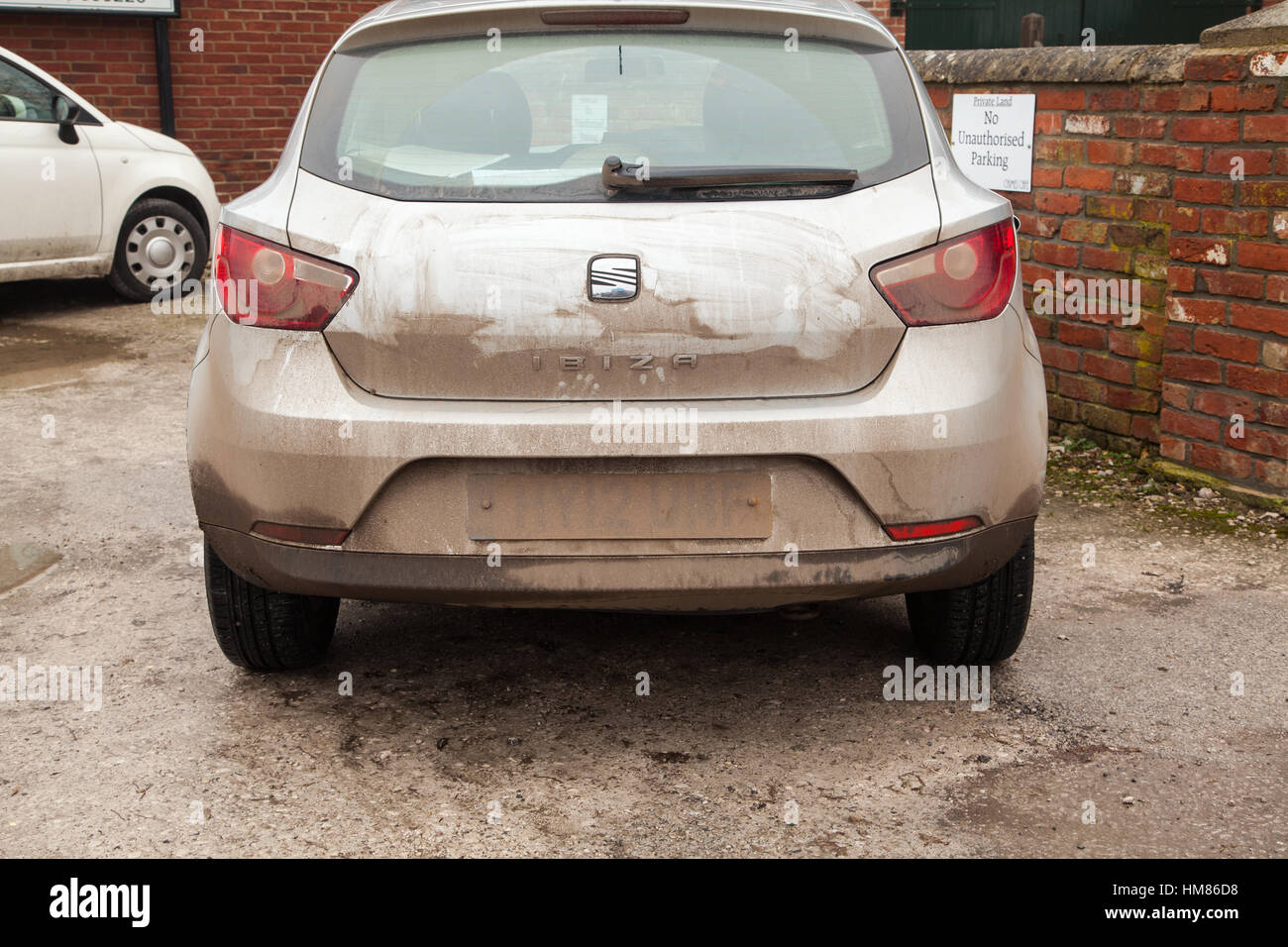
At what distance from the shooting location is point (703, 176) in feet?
9.52

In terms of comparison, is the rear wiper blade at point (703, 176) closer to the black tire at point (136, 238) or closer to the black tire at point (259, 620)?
the black tire at point (259, 620)

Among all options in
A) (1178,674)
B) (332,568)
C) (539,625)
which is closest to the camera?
(332,568)

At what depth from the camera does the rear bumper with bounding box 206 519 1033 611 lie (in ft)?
9.45

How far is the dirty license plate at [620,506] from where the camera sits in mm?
2855

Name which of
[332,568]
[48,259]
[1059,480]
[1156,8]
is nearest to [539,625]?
[332,568]

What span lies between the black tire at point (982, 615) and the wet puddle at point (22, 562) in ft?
8.72

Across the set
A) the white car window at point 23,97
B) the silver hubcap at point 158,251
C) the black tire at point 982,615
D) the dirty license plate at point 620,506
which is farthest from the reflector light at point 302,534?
the silver hubcap at point 158,251

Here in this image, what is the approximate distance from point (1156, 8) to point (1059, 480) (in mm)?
8485

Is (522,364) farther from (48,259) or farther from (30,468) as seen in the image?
(48,259)

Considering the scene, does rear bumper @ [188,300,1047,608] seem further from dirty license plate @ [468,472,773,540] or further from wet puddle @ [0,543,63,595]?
wet puddle @ [0,543,63,595]

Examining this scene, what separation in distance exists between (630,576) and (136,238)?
292 inches

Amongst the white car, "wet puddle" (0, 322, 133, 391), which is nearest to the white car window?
the white car

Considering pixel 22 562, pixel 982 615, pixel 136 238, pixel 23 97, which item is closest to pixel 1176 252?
pixel 982 615

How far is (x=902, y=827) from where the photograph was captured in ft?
9.35
